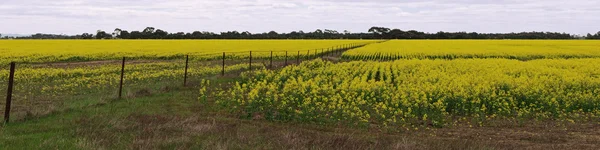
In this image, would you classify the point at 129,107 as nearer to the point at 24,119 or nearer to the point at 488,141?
the point at 24,119

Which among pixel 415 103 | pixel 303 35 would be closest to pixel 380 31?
pixel 303 35

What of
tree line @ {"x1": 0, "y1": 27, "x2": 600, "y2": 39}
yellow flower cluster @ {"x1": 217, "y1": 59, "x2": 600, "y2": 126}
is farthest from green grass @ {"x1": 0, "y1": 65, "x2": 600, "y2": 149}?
tree line @ {"x1": 0, "y1": 27, "x2": 600, "y2": 39}

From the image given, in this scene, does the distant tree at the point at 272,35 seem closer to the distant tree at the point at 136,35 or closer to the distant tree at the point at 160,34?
the distant tree at the point at 160,34

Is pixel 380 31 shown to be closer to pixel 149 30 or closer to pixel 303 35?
pixel 303 35

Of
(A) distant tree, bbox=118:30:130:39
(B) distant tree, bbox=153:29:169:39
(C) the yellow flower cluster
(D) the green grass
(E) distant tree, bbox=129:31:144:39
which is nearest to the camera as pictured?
(D) the green grass

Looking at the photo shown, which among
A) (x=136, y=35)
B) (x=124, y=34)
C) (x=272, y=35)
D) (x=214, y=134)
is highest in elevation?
(x=272, y=35)

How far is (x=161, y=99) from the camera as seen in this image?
14.4m

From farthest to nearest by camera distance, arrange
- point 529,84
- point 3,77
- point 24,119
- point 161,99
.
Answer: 1. point 3,77
2. point 529,84
3. point 161,99
4. point 24,119

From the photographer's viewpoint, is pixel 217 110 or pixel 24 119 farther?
pixel 217 110

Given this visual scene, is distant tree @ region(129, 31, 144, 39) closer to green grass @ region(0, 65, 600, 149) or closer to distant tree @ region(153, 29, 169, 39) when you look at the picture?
distant tree @ region(153, 29, 169, 39)

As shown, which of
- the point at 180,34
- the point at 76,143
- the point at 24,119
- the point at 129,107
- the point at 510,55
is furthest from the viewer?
the point at 180,34

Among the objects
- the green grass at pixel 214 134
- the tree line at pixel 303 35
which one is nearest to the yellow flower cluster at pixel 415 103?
the green grass at pixel 214 134

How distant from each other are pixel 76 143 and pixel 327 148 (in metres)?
3.53

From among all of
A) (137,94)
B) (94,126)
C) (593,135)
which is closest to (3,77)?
(137,94)
